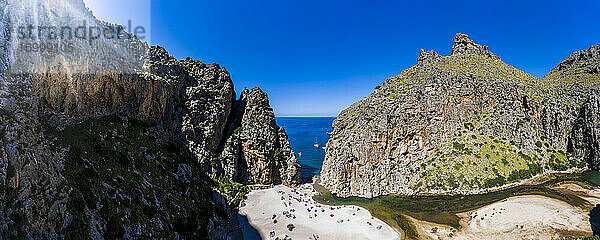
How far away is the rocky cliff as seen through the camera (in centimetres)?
1562

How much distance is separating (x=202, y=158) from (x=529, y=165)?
89.9 meters

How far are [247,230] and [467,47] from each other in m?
113

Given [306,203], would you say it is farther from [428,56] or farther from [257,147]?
[428,56]

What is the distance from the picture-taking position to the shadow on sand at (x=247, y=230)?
143 feet

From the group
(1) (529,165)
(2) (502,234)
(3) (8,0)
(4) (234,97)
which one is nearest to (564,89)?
(1) (529,165)

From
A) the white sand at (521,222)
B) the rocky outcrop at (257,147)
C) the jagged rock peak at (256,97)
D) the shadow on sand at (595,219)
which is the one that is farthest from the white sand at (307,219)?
the shadow on sand at (595,219)

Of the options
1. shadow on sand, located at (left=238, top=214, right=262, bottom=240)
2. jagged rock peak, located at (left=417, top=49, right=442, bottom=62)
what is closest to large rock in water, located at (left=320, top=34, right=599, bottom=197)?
jagged rock peak, located at (left=417, top=49, right=442, bottom=62)

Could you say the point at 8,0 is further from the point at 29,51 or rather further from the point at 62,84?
the point at 62,84

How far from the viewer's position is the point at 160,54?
55.0m

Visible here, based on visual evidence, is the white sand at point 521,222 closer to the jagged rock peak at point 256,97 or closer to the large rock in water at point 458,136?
the large rock in water at point 458,136

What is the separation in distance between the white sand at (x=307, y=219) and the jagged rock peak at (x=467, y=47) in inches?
3483

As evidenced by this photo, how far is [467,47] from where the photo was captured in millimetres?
100438

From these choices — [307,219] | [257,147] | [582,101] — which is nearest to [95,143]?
[307,219]

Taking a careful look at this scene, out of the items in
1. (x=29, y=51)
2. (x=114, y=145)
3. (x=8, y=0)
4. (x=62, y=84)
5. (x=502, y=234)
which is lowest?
(x=502, y=234)
